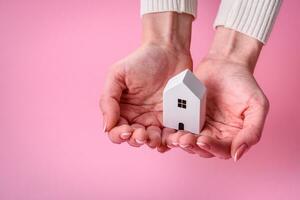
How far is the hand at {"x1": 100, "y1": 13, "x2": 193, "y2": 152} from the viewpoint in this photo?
3.59 feet

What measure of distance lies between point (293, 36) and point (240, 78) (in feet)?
2.05

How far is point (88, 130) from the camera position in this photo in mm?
1630

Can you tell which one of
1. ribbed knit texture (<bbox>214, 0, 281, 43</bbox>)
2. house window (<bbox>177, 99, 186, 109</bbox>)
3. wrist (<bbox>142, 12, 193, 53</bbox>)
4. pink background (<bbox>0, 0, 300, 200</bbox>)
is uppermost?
ribbed knit texture (<bbox>214, 0, 281, 43</bbox>)

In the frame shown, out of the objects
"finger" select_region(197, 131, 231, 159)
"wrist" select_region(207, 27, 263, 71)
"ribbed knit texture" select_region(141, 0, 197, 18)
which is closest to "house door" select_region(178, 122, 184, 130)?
"finger" select_region(197, 131, 231, 159)

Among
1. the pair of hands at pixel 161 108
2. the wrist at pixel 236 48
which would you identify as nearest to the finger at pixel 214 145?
the pair of hands at pixel 161 108

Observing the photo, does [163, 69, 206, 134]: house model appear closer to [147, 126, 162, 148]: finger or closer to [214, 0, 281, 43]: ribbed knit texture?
[147, 126, 162, 148]: finger

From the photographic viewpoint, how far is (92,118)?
1650 mm

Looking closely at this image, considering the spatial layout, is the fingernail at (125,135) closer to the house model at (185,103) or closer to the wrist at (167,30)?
the house model at (185,103)

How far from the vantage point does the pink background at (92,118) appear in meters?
1.52

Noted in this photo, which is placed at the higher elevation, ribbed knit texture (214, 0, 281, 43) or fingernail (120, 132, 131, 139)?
ribbed knit texture (214, 0, 281, 43)

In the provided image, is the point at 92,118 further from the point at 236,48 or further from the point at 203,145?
the point at 203,145

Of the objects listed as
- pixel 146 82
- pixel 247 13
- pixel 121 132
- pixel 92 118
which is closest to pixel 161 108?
pixel 146 82

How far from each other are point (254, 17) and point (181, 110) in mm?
332

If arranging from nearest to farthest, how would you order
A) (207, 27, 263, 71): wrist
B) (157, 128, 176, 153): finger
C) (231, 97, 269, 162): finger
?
(231, 97, 269, 162): finger, (157, 128, 176, 153): finger, (207, 27, 263, 71): wrist
